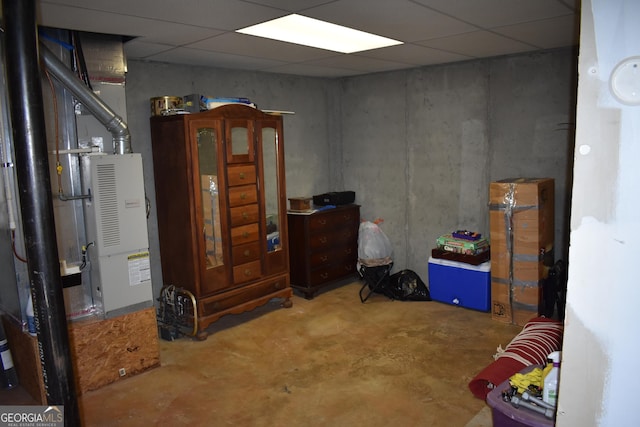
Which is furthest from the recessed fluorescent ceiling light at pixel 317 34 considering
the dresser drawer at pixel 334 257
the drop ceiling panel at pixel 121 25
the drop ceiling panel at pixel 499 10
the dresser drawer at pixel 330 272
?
the dresser drawer at pixel 330 272

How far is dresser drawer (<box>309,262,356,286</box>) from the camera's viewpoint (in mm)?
4840

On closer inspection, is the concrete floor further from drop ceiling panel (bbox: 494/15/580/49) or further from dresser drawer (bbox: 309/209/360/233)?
drop ceiling panel (bbox: 494/15/580/49)

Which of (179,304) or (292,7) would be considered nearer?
(292,7)

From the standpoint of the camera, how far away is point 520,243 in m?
3.90

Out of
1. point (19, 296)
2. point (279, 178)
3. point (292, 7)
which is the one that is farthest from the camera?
point (279, 178)

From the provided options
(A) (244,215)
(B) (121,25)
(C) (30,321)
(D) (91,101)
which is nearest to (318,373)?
(A) (244,215)

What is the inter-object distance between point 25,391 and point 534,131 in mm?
4528

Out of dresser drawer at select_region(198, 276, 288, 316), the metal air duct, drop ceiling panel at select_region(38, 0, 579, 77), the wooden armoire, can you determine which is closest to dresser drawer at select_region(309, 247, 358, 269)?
dresser drawer at select_region(198, 276, 288, 316)

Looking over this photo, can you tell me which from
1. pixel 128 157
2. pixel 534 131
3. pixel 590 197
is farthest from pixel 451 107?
pixel 590 197

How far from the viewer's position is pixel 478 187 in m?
4.61

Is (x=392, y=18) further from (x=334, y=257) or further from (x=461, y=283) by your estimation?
(x=334, y=257)

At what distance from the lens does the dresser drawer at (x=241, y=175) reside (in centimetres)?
392

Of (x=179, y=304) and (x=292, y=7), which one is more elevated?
(x=292, y=7)

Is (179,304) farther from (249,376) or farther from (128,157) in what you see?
(128,157)
